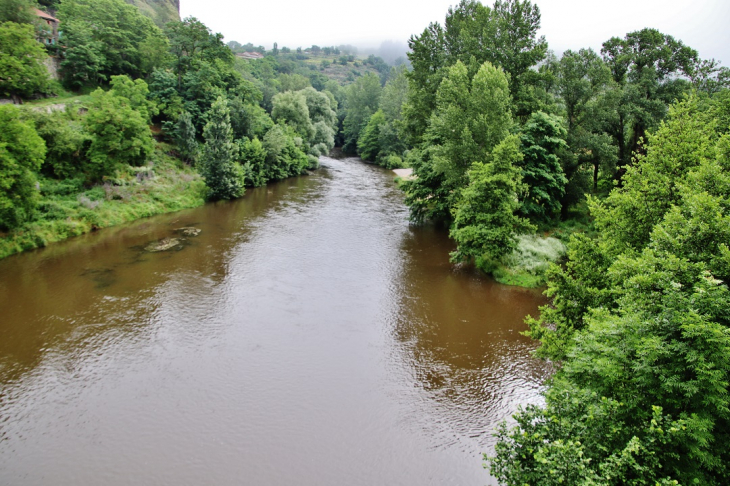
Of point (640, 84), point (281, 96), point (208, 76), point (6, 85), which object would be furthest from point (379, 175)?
point (6, 85)

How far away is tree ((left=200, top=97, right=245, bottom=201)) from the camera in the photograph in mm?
40594

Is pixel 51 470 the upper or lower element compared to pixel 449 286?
lower

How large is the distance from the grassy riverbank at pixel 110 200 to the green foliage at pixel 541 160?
95.0ft

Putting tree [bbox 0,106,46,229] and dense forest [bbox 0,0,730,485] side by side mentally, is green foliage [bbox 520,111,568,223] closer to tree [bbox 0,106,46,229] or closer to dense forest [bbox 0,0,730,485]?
dense forest [bbox 0,0,730,485]

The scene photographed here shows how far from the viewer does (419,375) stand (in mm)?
16922

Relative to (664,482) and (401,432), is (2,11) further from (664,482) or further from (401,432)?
(664,482)

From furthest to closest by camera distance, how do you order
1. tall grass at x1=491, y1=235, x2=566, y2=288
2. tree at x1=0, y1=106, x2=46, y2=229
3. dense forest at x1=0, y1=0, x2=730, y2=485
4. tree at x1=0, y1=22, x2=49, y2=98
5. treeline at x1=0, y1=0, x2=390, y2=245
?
tree at x1=0, y1=22, x2=49, y2=98 → treeline at x1=0, y1=0, x2=390, y2=245 → tall grass at x1=491, y1=235, x2=566, y2=288 → tree at x1=0, y1=106, x2=46, y2=229 → dense forest at x1=0, y1=0, x2=730, y2=485

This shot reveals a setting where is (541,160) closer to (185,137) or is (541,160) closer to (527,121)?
(527,121)

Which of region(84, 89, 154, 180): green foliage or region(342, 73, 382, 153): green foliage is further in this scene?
region(342, 73, 382, 153): green foliage

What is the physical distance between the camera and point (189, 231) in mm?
32719

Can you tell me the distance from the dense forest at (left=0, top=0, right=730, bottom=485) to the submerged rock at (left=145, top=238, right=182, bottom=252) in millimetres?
5865

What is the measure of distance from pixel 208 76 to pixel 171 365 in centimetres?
4112

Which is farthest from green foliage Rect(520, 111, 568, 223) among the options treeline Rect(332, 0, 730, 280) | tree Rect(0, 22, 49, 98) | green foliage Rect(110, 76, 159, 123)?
tree Rect(0, 22, 49, 98)

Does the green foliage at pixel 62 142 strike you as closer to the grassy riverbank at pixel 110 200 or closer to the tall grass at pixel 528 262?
the grassy riverbank at pixel 110 200
